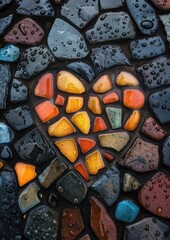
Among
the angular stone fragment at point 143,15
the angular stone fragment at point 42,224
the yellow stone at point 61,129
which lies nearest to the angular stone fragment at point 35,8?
the angular stone fragment at point 143,15

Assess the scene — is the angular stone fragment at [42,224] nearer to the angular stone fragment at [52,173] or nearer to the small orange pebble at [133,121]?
the angular stone fragment at [52,173]

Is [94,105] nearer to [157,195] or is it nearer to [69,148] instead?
[69,148]

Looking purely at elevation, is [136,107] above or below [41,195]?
above

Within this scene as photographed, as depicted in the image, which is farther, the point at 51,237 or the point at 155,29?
the point at 155,29

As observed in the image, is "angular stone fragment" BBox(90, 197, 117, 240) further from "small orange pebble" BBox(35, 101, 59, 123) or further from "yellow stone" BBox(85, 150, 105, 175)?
"small orange pebble" BBox(35, 101, 59, 123)

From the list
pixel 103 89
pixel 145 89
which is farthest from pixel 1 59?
pixel 145 89

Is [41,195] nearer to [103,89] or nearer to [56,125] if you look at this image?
[56,125]
